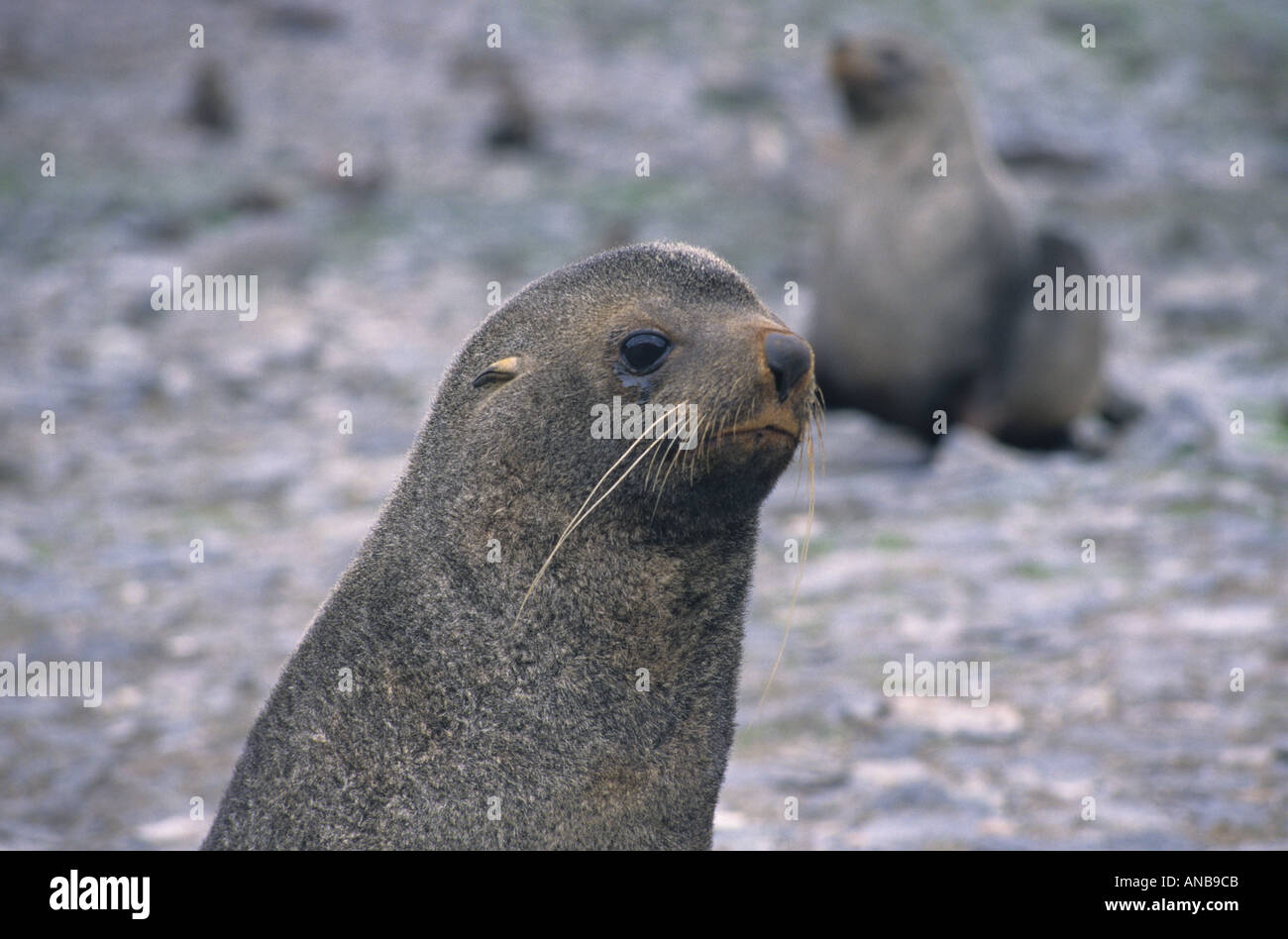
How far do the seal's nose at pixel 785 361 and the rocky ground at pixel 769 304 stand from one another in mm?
1708

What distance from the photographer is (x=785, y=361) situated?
9.53 ft

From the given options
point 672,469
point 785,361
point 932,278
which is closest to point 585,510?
point 672,469

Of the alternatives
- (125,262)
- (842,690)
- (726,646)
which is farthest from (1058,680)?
(125,262)

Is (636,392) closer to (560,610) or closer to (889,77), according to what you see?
(560,610)

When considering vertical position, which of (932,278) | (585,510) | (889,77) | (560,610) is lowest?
(560,610)

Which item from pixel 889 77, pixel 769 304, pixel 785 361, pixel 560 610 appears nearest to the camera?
pixel 785 361

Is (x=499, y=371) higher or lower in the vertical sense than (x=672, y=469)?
higher

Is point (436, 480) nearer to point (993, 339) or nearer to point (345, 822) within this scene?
point (345, 822)

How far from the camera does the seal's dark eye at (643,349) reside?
3.02 meters

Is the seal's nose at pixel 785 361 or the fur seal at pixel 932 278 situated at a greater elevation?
the fur seal at pixel 932 278

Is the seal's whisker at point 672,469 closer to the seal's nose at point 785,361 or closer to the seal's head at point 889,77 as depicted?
the seal's nose at point 785,361

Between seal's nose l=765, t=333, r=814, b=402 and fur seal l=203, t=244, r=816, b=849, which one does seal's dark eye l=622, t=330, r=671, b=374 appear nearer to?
fur seal l=203, t=244, r=816, b=849

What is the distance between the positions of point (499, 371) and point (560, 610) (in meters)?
0.48

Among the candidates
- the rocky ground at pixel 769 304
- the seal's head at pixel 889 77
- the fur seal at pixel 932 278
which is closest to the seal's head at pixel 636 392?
the rocky ground at pixel 769 304
